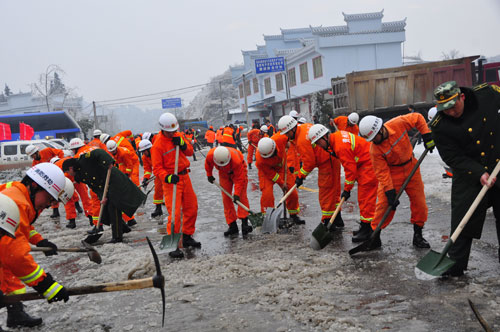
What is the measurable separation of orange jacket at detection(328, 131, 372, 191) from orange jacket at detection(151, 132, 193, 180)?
2096 millimetres

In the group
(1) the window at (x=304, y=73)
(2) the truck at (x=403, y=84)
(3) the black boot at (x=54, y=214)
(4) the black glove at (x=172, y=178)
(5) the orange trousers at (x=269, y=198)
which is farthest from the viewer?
(1) the window at (x=304, y=73)

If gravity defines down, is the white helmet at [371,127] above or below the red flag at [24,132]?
below

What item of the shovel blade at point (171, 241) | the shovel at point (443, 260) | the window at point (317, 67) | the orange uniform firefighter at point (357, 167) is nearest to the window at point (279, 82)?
the window at point (317, 67)

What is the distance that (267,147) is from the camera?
22.0ft

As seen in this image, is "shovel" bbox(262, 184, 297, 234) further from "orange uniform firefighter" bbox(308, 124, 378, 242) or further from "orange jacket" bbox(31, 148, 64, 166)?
"orange jacket" bbox(31, 148, 64, 166)

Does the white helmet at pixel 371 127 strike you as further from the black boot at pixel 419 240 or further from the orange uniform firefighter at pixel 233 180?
the orange uniform firefighter at pixel 233 180

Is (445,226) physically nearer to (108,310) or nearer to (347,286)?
(347,286)

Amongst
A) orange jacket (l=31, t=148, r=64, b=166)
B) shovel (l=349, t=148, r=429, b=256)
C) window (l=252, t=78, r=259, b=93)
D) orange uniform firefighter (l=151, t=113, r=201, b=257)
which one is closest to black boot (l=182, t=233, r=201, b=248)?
orange uniform firefighter (l=151, t=113, r=201, b=257)

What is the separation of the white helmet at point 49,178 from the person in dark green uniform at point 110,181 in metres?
3.22

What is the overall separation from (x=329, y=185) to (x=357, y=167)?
559 millimetres

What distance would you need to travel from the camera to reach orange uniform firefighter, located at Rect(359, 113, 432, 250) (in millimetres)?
4941

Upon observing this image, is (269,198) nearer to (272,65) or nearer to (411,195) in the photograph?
(411,195)

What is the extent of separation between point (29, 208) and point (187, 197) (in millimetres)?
3018

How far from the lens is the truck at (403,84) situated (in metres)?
14.9
